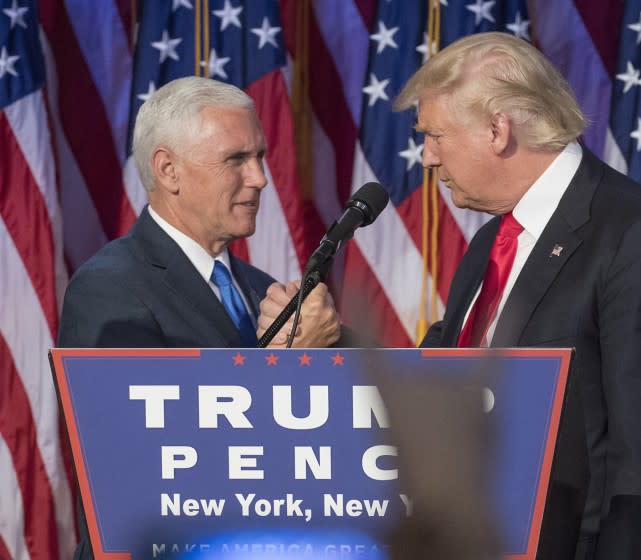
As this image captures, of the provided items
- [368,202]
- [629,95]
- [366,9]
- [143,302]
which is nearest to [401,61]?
[366,9]

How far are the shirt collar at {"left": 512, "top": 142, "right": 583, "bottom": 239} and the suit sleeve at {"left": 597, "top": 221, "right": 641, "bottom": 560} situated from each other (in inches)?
9.5

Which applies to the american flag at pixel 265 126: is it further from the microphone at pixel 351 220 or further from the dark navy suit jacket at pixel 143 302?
the microphone at pixel 351 220

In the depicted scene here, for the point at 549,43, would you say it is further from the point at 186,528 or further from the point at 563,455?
the point at 186,528

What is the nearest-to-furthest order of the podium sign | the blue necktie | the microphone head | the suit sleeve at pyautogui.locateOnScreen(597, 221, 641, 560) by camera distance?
1. the podium sign
2. the suit sleeve at pyautogui.locateOnScreen(597, 221, 641, 560)
3. the microphone head
4. the blue necktie

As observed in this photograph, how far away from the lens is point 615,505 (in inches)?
58.4

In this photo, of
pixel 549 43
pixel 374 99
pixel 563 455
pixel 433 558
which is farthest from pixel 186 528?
pixel 549 43

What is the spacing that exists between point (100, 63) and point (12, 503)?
1.61 m

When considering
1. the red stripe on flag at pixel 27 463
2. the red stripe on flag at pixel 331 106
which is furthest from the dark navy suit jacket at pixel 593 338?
the red stripe on flag at pixel 27 463

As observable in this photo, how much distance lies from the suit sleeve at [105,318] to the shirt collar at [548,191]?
2.43 feet

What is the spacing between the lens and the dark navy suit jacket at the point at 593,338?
146 centimetres

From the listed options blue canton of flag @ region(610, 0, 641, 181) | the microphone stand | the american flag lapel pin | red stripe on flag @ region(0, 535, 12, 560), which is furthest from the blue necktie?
blue canton of flag @ region(610, 0, 641, 181)

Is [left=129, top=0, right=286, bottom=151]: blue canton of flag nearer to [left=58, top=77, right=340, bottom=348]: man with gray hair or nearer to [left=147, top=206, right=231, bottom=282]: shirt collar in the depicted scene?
[left=58, top=77, right=340, bottom=348]: man with gray hair

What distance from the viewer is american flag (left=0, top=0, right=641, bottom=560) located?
3584 millimetres

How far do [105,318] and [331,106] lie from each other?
2127 mm
